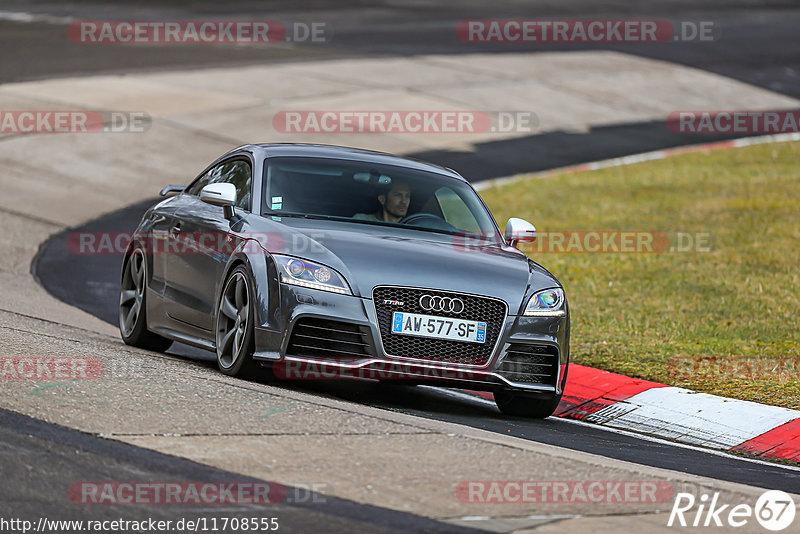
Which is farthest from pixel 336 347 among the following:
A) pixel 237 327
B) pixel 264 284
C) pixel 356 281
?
pixel 237 327

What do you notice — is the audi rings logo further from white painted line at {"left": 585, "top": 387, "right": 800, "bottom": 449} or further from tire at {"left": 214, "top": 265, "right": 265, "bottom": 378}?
white painted line at {"left": 585, "top": 387, "right": 800, "bottom": 449}

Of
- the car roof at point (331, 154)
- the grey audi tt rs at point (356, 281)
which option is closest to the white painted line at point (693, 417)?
the grey audi tt rs at point (356, 281)

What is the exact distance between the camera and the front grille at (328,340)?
8062 millimetres

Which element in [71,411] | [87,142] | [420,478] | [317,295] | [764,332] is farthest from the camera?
[87,142]

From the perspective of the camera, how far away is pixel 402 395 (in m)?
9.45

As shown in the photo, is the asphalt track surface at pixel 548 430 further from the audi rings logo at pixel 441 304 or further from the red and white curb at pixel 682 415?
the audi rings logo at pixel 441 304

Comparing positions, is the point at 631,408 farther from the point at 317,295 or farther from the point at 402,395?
the point at 317,295

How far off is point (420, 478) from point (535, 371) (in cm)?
263

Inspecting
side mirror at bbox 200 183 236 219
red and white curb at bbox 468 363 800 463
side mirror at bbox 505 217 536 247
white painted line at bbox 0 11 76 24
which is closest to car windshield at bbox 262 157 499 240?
side mirror at bbox 505 217 536 247

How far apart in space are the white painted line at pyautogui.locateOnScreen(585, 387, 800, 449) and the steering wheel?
1.70m

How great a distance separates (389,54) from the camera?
98.4 feet

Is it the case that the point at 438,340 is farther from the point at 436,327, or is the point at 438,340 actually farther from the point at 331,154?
the point at 331,154

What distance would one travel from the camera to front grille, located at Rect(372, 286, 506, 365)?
810 centimetres

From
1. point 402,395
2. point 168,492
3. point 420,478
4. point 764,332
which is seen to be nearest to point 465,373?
point 402,395
